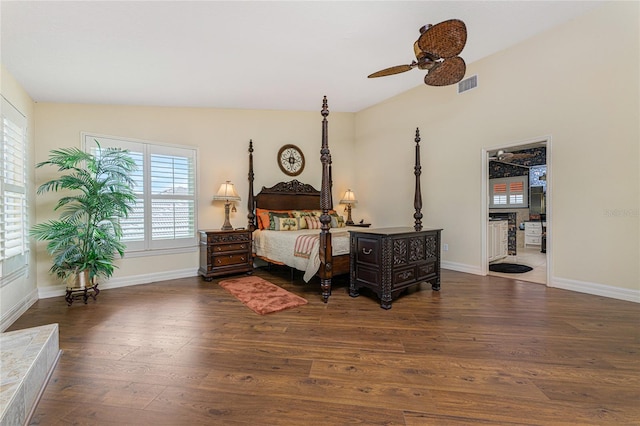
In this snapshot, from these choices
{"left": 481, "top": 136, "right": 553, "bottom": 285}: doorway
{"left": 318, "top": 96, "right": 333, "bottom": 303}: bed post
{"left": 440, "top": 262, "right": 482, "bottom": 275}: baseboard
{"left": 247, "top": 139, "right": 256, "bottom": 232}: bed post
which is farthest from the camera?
{"left": 481, "top": 136, "right": 553, "bottom": 285}: doorway

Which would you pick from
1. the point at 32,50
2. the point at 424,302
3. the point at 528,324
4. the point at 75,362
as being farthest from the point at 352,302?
the point at 32,50

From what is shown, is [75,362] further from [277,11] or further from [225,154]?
[225,154]

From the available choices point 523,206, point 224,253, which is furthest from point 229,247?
point 523,206

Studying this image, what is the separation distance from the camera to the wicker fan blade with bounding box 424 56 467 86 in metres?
2.55

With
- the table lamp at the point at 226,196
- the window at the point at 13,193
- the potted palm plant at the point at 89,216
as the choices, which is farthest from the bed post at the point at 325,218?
the window at the point at 13,193

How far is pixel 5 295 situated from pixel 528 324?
4.85m

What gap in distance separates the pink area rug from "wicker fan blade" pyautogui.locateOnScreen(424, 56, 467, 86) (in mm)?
2789

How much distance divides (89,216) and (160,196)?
3.18ft

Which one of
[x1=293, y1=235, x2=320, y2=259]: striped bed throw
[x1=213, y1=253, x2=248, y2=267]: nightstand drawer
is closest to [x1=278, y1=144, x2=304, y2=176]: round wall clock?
[x1=213, y1=253, x2=248, y2=267]: nightstand drawer

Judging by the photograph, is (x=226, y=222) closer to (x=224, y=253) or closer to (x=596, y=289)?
(x=224, y=253)

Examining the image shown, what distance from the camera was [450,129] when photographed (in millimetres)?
4547

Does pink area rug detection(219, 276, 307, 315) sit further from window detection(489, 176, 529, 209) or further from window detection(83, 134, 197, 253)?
window detection(489, 176, 529, 209)

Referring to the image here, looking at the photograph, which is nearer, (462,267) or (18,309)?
(18,309)

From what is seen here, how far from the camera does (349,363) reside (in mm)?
1875
